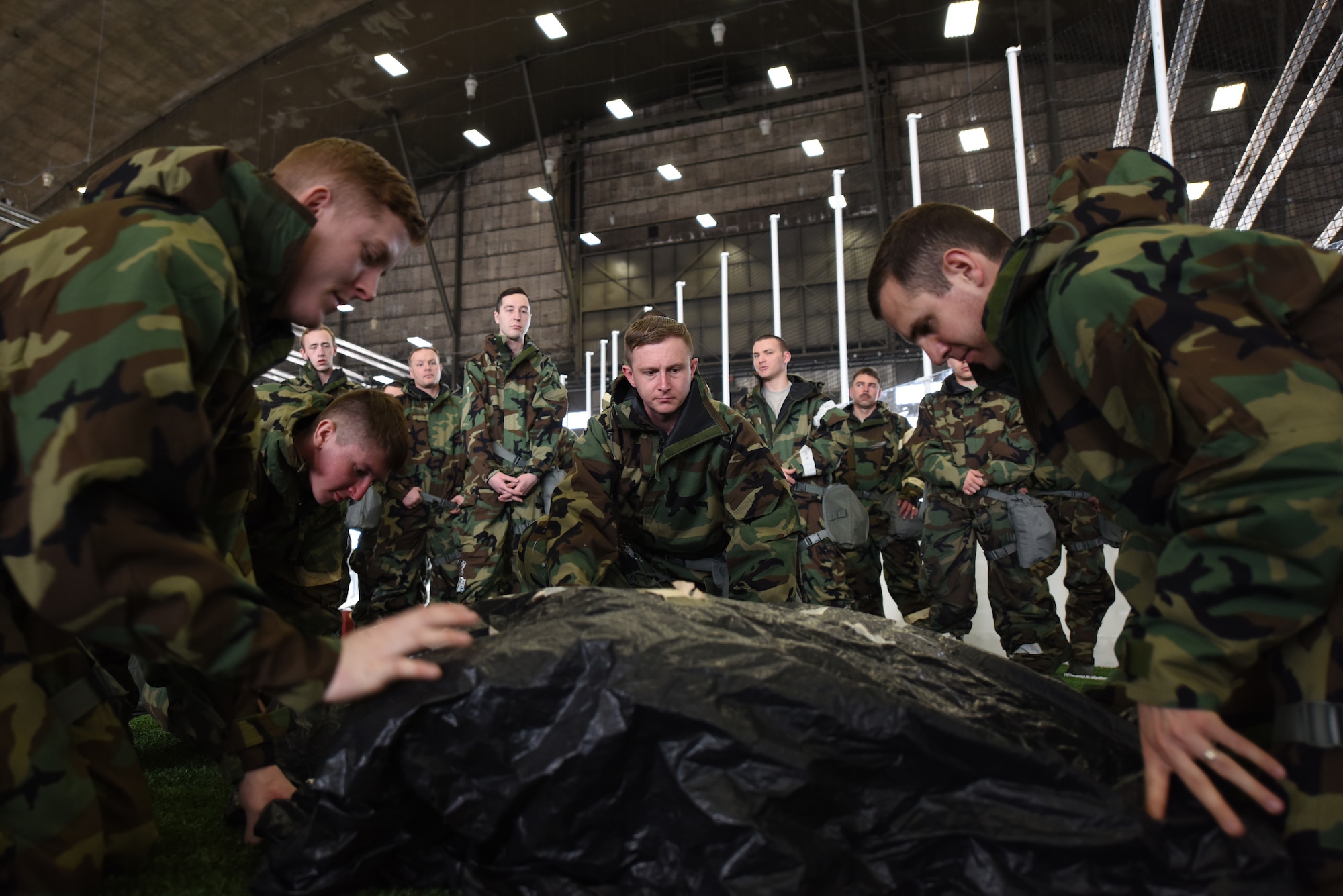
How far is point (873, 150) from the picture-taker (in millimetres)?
12219

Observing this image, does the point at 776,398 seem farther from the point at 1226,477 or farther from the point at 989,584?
the point at 1226,477

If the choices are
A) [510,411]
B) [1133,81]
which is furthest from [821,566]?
[1133,81]

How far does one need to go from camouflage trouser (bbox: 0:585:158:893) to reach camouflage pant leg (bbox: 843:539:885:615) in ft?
14.0

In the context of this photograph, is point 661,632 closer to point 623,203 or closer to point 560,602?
point 560,602

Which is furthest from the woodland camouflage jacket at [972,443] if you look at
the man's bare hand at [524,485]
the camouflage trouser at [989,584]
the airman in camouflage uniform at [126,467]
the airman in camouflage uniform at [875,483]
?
the airman in camouflage uniform at [126,467]

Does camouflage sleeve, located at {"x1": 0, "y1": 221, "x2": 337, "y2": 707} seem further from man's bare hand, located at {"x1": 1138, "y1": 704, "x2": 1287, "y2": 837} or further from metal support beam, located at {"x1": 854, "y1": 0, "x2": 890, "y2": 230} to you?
metal support beam, located at {"x1": 854, "y1": 0, "x2": 890, "y2": 230}

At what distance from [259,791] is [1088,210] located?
1640mm

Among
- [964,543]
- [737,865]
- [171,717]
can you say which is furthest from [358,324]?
[737,865]

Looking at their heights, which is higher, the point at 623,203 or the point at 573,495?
the point at 623,203

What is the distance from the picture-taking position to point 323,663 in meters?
1.12

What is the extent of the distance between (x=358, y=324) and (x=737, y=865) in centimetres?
1795

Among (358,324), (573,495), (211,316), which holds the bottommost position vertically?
(573,495)

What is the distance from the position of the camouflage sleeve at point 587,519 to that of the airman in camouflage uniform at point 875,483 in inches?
109

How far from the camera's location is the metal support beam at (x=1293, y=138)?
237 inches
